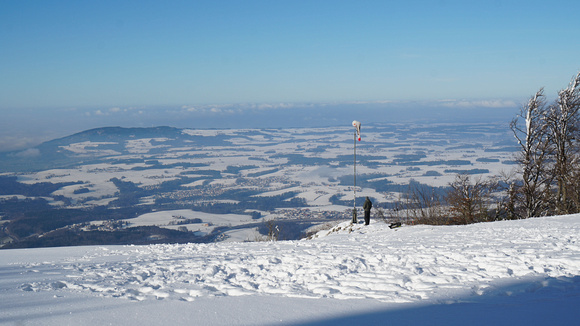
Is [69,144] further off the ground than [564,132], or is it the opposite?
[564,132]

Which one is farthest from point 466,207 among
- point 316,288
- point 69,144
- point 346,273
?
point 69,144

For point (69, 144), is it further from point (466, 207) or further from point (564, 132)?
point (564, 132)

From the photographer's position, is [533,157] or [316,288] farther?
[533,157]

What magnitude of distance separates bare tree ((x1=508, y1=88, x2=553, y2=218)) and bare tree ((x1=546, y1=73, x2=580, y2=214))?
1.35ft

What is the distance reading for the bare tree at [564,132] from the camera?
20.8 metres

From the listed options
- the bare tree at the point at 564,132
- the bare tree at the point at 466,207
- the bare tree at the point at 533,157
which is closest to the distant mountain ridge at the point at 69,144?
the bare tree at the point at 466,207

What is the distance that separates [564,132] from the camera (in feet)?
69.5

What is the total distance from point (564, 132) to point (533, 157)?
194cm

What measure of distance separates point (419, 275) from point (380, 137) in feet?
455

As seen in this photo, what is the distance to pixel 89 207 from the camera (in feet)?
183

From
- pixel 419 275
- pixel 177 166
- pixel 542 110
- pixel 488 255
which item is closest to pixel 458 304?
pixel 419 275

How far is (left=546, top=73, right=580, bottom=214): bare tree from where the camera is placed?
2080 centimetres

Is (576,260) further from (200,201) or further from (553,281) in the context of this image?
(200,201)

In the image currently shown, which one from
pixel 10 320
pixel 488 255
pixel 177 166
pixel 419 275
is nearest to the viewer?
pixel 10 320
